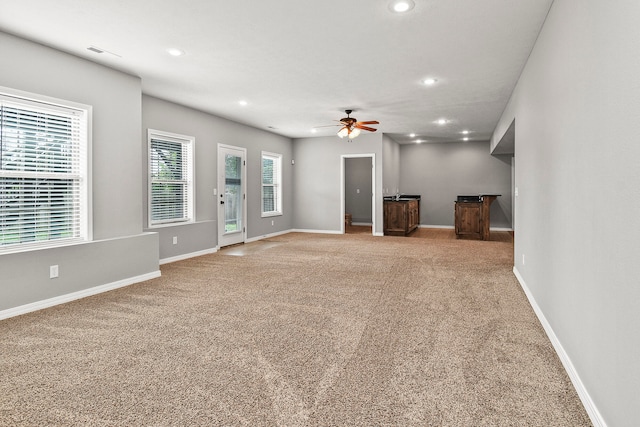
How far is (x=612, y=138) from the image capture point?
5.44ft

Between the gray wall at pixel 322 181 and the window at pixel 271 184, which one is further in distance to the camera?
the gray wall at pixel 322 181

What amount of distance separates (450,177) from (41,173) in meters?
9.90

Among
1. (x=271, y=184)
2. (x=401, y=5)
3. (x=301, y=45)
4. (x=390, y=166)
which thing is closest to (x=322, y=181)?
(x=271, y=184)

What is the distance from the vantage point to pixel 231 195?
24.9 ft

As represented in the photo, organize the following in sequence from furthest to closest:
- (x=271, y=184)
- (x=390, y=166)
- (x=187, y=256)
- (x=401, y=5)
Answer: (x=390, y=166) < (x=271, y=184) < (x=187, y=256) < (x=401, y=5)

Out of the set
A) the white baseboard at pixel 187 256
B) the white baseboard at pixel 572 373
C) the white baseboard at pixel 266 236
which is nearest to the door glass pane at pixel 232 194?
the white baseboard at pixel 266 236

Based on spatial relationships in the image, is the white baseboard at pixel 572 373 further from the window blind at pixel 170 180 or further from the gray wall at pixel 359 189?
the gray wall at pixel 359 189

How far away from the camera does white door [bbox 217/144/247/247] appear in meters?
7.23

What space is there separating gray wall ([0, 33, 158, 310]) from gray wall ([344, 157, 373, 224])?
7988 mm

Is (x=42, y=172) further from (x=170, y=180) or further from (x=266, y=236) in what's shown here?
(x=266, y=236)

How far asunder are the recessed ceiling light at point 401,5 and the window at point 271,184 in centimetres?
604

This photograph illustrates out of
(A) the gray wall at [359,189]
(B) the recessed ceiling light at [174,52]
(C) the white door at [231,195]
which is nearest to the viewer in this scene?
(B) the recessed ceiling light at [174,52]

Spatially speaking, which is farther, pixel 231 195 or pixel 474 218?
pixel 474 218

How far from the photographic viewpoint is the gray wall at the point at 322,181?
932cm
